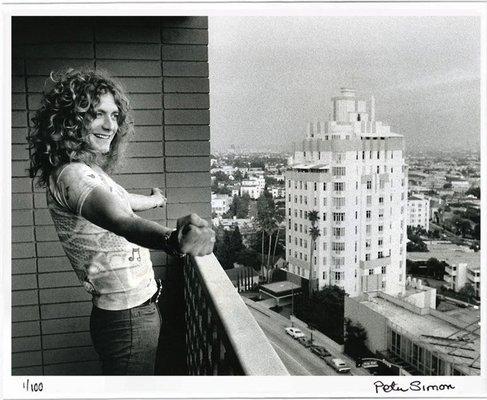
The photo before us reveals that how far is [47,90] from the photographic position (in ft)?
6.39

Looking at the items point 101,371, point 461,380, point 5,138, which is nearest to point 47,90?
point 5,138

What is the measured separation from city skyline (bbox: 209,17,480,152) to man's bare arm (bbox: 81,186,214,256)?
0.54 m

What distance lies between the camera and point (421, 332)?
1.96m

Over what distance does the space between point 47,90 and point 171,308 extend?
101 cm

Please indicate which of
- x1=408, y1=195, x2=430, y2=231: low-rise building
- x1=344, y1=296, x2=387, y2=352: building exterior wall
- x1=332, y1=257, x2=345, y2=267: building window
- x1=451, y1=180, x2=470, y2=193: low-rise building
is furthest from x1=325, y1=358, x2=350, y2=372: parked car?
x1=451, y1=180, x2=470, y2=193: low-rise building

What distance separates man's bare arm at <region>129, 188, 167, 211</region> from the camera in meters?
1.99

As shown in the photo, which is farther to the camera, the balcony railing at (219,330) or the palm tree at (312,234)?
Result: the palm tree at (312,234)

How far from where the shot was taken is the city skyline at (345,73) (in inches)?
78.1

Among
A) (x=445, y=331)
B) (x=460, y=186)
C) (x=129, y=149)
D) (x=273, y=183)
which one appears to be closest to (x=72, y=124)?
(x=129, y=149)

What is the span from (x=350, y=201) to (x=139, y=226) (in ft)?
3.00

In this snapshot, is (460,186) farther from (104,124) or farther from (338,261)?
(104,124)

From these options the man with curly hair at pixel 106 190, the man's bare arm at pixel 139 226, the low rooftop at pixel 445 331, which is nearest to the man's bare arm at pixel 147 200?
the man with curly hair at pixel 106 190

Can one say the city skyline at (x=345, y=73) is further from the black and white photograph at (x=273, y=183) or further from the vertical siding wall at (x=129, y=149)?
the vertical siding wall at (x=129, y=149)
